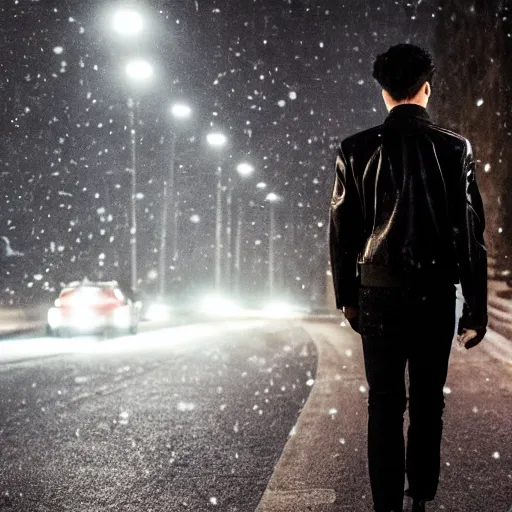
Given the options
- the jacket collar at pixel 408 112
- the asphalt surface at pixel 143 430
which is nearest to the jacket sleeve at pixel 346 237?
the jacket collar at pixel 408 112

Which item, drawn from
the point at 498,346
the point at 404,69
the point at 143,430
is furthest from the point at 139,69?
the point at 404,69

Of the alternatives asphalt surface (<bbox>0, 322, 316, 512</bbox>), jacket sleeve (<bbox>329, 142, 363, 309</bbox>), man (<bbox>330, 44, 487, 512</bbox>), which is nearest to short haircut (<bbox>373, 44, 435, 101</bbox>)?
man (<bbox>330, 44, 487, 512</bbox>)

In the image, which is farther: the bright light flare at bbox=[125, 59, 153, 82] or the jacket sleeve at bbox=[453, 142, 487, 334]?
the bright light flare at bbox=[125, 59, 153, 82]

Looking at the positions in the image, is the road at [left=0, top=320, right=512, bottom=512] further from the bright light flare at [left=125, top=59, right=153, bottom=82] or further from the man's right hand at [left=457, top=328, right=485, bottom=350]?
the bright light flare at [left=125, top=59, right=153, bottom=82]

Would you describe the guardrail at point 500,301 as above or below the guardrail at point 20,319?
above

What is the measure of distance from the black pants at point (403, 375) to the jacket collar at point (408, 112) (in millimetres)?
749

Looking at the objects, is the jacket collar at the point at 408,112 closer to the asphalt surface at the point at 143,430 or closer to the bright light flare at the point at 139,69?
the asphalt surface at the point at 143,430

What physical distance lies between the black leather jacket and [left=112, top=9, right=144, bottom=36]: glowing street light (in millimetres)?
14273

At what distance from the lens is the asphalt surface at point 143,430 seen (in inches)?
153

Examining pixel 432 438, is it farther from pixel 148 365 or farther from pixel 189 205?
pixel 189 205

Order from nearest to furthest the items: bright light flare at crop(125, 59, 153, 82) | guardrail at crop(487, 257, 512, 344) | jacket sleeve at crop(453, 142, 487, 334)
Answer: jacket sleeve at crop(453, 142, 487, 334)
guardrail at crop(487, 257, 512, 344)
bright light flare at crop(125, 59, 153, 82)

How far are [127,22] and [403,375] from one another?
589 inches

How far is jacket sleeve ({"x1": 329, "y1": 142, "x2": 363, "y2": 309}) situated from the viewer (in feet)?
10.2

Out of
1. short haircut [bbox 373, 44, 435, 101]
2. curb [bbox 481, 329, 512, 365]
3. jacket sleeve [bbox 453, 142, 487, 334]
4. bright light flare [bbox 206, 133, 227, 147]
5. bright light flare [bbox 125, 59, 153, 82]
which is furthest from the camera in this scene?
bright light flare [bbox 206, 133, 227, 147]
